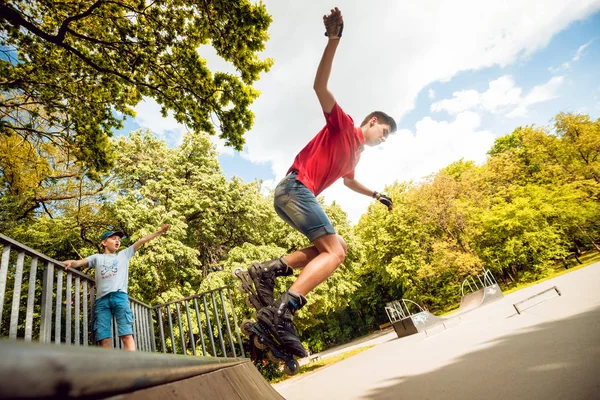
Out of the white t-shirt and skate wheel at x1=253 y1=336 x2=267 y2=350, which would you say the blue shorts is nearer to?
the white t-shirt

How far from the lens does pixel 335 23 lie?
2307 millimetres

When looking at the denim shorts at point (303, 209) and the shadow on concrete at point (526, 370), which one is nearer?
the shadow on concrete at point (526, 370)

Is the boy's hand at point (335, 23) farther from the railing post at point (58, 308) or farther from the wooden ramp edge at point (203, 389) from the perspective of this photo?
the railing post at point (58, 308)

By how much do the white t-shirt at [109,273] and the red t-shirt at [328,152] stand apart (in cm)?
293

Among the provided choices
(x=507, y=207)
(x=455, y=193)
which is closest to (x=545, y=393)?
(x=507, y=207)

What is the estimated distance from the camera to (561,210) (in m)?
21.4

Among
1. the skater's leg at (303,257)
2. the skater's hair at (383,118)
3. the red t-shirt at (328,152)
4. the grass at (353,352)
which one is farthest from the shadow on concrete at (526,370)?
the grass at (353,352)

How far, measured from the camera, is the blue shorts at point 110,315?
368cm

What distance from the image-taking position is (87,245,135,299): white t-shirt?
151 inches

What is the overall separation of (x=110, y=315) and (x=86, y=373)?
4.25m

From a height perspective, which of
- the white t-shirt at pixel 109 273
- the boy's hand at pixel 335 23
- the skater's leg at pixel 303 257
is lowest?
the skater's leg at pixel 303 257

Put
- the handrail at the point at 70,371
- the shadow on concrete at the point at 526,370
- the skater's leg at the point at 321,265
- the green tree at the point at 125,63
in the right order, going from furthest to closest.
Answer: the green tree at the point at 125,63 < the skater's leg at the point at 321,265 < the shadow on concrete at the point at 526,370 < the handrail at the point at 70,371

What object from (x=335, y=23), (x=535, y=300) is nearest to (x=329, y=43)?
(x=335, y=23)

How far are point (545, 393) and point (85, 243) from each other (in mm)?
15537
